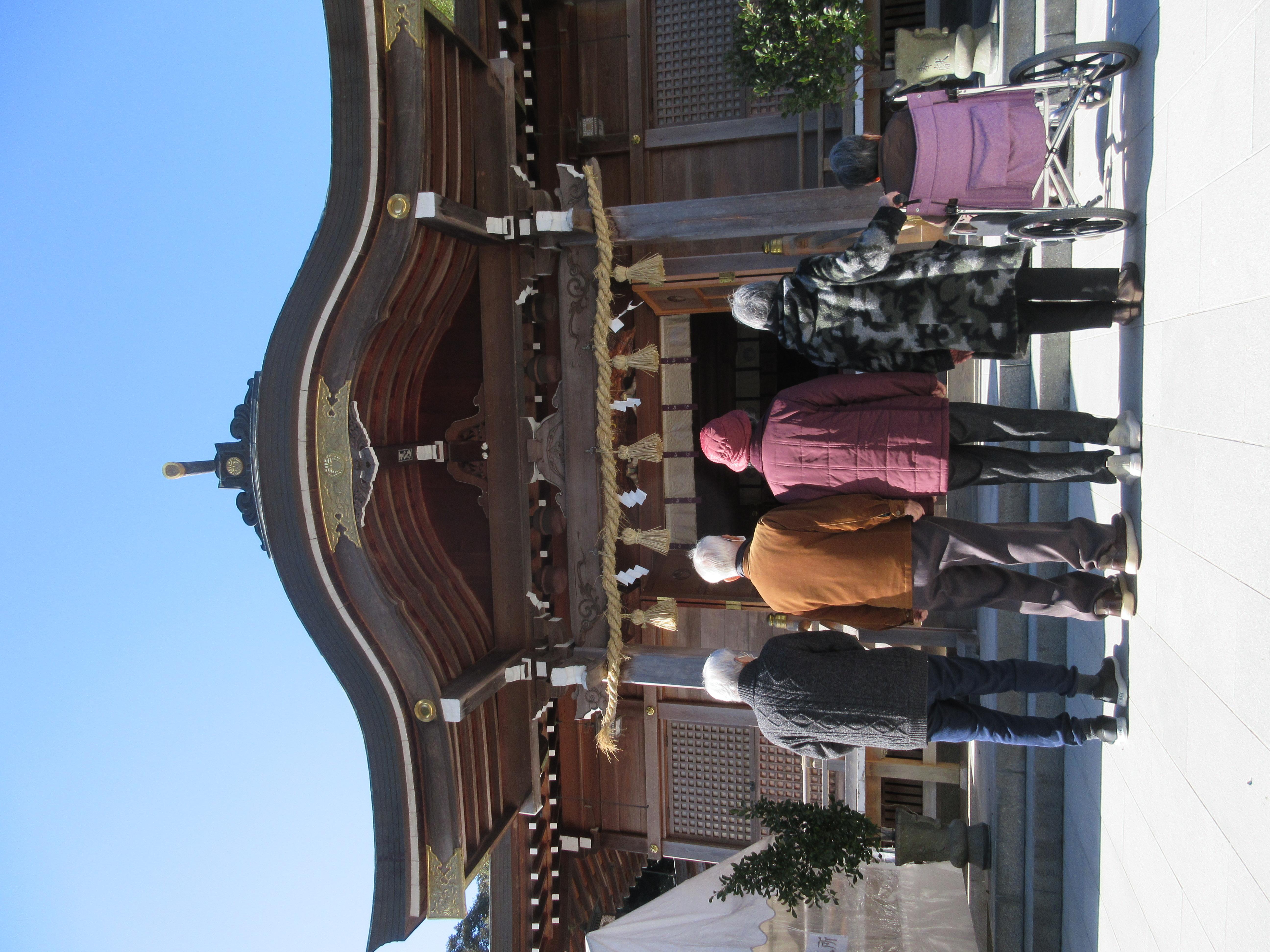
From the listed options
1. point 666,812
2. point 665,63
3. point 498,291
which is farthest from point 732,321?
point 666,812

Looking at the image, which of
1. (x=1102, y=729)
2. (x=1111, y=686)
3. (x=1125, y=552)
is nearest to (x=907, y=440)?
(x=1125, y=552)

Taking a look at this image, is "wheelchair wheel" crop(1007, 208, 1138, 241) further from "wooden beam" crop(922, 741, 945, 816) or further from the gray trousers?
"wooden beam" crop(922, 741, 945, 816)

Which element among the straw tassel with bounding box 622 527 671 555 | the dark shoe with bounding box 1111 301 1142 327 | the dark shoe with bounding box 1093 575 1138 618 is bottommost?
the dark shoe with bounding box 1093 575 1138 618

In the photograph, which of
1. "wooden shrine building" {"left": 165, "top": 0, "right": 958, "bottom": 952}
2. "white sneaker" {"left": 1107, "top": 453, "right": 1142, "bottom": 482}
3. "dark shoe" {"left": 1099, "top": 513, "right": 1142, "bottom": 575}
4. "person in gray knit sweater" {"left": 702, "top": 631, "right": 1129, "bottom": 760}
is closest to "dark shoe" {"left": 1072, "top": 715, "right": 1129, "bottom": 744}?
"person in gray knit sweater" {"left": 702, "top": 631, "right": 1129, "bottom": 760}

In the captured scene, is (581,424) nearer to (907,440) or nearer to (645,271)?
(645,271)

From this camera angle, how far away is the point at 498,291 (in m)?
4.98

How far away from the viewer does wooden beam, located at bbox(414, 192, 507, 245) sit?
416cm

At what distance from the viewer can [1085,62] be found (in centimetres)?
362

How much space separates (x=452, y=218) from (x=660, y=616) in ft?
9.24

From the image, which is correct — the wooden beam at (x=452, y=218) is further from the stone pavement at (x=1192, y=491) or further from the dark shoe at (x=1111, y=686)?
the dark shoe at (x=1111, y=686)

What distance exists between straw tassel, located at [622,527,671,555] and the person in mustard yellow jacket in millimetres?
1291

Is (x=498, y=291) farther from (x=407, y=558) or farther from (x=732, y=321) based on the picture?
(x=732, y=321)

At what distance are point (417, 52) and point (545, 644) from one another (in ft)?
12.4

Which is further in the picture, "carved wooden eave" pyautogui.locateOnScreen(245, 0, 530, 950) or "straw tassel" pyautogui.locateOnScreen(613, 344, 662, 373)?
"straw tassel" pyautogui.locateOnScreen(613, 344, 662, 373)
